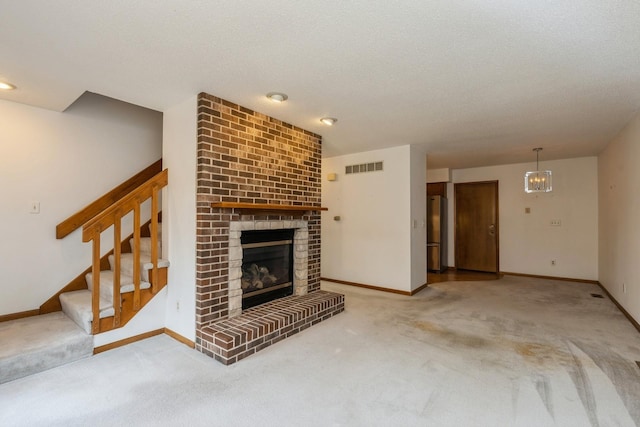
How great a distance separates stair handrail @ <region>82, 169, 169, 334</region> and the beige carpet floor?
424 millimetres

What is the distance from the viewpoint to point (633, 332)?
10.4 feet

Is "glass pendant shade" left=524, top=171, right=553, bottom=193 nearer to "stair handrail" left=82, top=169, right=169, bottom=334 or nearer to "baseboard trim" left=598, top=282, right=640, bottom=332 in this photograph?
"baseboard trim" left=598, top=282, right=640, bottom=332

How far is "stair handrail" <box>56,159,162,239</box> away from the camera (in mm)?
3264

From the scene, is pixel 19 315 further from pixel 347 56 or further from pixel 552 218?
pixel 552 218

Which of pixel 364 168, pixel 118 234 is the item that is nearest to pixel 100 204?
pixel 118 234

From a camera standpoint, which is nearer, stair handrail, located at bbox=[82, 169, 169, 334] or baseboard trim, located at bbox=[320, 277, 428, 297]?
stair handrail, located at bbox=[82, 169, 169, 334]

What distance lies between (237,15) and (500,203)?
6.39 meters

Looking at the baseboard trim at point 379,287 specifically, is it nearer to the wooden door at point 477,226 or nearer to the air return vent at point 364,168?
the air return vent at point 364,168

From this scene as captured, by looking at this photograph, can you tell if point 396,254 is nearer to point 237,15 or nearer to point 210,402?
point 210,402

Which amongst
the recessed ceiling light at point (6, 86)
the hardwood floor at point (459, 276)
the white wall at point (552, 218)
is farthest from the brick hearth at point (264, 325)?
the white wall at point (552, 218)

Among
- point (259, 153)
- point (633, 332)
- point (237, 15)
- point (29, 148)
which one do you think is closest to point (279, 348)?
point (259, 153)

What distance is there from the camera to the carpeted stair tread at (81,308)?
8.55ft

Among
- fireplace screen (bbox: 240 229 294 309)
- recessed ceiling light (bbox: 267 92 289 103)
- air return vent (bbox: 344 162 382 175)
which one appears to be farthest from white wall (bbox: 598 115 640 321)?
fireplace screen (bbox: 240 229 294 309)

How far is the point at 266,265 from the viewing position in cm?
362
